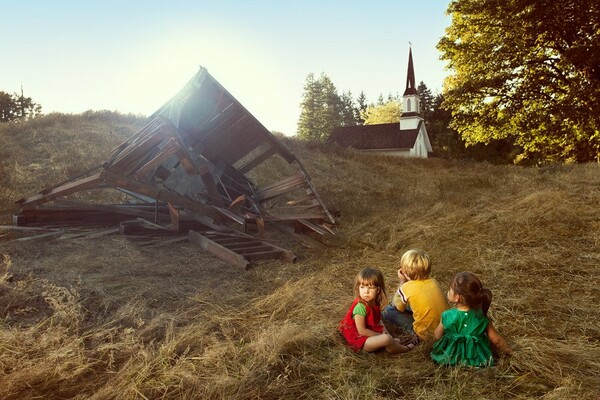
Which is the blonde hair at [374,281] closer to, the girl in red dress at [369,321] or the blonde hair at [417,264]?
the girl in red dress at [369,321]

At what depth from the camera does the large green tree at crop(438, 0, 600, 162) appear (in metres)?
17.4

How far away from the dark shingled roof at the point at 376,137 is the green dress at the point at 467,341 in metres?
36.8

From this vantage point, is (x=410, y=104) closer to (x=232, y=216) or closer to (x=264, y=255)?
(x=232, y=216)

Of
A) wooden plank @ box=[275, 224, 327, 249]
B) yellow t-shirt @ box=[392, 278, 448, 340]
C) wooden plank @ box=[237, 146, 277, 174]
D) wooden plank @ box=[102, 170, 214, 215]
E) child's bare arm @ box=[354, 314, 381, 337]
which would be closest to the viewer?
child's bare arm @ box=[354, 314, 381, 337]

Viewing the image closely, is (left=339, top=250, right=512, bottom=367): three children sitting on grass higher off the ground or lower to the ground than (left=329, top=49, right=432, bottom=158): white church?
lower

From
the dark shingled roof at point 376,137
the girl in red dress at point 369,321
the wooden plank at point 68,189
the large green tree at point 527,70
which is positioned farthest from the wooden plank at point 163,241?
the dark shingled roof at point 376,137

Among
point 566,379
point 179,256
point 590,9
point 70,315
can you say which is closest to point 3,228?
point 179,256

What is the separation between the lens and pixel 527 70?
19297mm

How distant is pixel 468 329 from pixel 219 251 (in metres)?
4.98

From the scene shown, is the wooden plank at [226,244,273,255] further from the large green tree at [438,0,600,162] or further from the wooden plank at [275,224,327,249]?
the large green tree at [438,0,600,162]

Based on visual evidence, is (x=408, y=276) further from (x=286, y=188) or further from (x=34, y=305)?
(x=286, y=188)

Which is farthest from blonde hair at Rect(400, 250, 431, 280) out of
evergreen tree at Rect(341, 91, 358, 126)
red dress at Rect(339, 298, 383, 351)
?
evergreen tree at Rect(341, 91, 358, 126)

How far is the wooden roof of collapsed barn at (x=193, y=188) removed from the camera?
766 centimetres

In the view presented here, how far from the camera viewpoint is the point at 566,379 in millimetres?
2908
